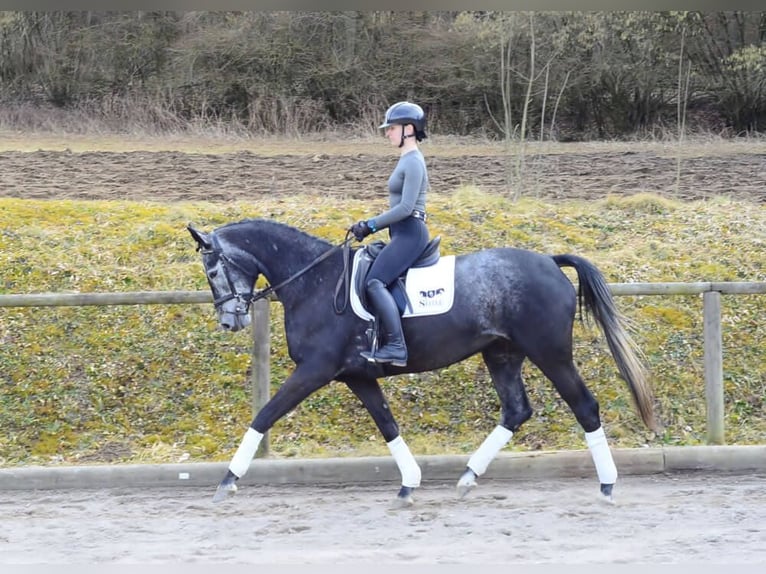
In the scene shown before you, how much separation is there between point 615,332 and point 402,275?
1.52 meters

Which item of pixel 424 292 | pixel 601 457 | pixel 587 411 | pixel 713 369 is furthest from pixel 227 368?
pixel 713 369

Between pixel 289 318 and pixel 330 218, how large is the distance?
462 cm

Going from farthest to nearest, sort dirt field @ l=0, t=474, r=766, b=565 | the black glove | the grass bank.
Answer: the grass bank, the black glove, dirt field @ l=0, t=474, r=766, b=565

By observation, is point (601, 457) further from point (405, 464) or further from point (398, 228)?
point (398, 228)

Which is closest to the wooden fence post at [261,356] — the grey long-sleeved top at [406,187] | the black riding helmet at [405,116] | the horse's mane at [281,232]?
the horse's mane at [281,232]

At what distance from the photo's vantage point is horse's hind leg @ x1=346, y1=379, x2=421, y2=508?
255 inches

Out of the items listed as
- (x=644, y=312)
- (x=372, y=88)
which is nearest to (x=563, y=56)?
(x=372, y=88)

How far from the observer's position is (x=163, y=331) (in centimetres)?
886

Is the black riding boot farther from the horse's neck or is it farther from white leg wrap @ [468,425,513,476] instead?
white leg wrap @ [468,425,513,476]

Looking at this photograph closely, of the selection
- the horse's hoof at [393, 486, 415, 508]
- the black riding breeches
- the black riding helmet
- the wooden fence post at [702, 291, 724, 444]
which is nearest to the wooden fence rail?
the wooden fence post at [702, 291, 724, 444]

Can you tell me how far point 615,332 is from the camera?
6664 mm

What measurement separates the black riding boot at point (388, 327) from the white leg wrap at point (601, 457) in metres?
1.37

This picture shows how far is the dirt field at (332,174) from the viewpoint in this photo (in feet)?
44.8

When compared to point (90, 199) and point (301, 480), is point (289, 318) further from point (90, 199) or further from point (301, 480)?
point (90, 199)
